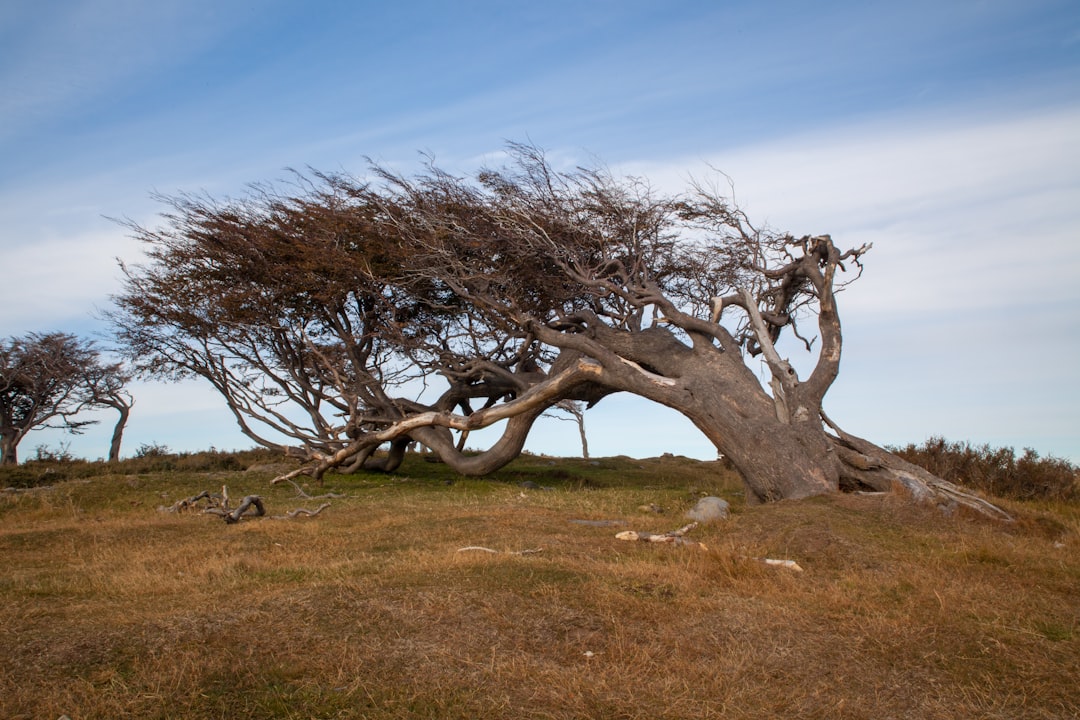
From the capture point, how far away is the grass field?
15.8 feet

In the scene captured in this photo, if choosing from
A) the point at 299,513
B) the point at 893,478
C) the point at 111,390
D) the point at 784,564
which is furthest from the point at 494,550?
the point at 111,390

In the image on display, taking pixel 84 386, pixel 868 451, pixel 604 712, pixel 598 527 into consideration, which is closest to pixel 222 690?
pixel 604 712

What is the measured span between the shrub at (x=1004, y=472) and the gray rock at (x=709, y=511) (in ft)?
17.5

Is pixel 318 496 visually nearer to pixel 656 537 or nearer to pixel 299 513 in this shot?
pixel 299 513

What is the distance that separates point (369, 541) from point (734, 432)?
595 cm

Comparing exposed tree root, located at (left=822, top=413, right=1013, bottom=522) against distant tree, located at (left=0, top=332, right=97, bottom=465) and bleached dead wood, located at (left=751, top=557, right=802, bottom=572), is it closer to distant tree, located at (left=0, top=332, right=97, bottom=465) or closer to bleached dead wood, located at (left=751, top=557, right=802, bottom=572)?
bleached dead wood, located at (left=751, top=557, right=802, bottom=572)

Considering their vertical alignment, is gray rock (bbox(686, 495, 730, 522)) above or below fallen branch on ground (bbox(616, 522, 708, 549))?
above

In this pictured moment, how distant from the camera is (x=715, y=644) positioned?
5.69 meters

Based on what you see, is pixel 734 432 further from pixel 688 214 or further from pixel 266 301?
pixel 266 301

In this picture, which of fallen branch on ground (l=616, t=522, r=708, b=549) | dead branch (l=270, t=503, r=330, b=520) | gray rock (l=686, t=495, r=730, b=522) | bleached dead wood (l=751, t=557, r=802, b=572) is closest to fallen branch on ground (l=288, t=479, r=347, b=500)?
dead branch (l=270, t=503, r=330, b=520)

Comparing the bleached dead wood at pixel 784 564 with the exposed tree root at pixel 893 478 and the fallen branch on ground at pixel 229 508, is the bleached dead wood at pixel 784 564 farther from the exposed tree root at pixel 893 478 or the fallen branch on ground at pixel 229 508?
the fallen branch on ground at pixel 229 508

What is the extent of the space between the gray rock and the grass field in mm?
543

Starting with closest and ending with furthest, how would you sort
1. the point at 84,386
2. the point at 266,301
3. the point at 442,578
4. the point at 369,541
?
1. the point at 442,578
2. the point at 369,541
3. the point at 266,301
4. the point at 84,386

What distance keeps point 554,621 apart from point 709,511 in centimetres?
562
